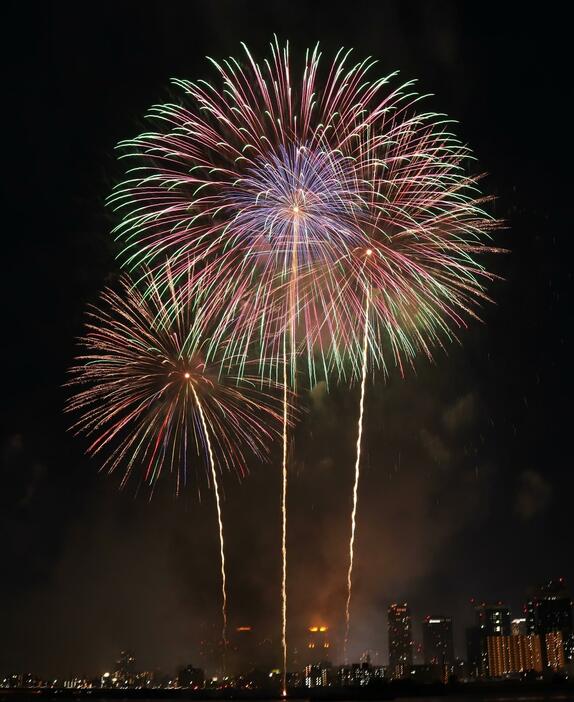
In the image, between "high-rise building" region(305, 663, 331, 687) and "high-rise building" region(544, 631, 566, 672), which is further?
"high-rise building" region(544, 631, 566, 672)

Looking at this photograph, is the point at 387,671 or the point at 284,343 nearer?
the point at 284,343

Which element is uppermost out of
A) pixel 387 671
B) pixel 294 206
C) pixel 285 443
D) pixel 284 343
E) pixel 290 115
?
pixel 290 115

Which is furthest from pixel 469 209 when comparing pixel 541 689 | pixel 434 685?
pixel 541 689

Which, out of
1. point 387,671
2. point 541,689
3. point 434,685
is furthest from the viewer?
point 387,671

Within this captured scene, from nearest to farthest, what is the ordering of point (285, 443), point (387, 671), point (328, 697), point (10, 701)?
point (285, 443) → point (328, 697) → point (10, 701) → point (387, 671)

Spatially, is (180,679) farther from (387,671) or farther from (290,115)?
(290,115)

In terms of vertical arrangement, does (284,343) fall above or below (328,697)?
above

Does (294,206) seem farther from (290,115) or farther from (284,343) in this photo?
(284,343)

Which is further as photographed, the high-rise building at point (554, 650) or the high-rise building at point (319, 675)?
the high-rise building at point (554, 650)

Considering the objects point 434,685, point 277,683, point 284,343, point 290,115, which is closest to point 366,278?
point 284,343

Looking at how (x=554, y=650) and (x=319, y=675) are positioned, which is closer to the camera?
(x=319, y=675)
